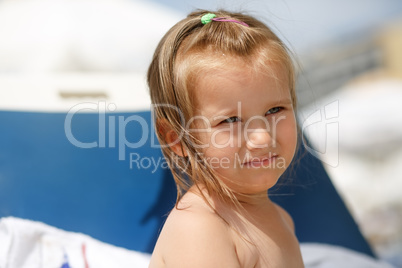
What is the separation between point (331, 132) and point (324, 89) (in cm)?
129

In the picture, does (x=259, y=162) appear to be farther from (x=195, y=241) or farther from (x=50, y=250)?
(x=50, y=250)

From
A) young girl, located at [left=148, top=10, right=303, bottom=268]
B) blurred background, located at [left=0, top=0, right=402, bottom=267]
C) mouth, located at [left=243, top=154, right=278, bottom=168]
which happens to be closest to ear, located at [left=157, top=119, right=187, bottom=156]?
young girl, located at [left=148, top=10, right=303, bottom=268]

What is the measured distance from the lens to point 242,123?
678 millimetres

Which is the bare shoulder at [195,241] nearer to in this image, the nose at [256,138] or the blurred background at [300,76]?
the nose at [256,138]

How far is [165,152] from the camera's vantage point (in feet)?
2.66

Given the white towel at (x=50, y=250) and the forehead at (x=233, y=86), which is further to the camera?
the white towel at (x=50, y=250)

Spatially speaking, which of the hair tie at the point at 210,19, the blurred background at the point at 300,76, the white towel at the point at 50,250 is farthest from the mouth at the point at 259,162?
the blurred background at the point at 300,76

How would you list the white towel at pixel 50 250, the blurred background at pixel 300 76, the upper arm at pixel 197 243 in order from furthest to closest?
the blurred background at pixel 300 76 → the white towel at pixel 50 250 → the upper arm at pixel 197 243

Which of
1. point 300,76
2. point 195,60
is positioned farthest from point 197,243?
point 300,76

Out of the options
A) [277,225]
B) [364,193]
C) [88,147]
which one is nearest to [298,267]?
[277,225]

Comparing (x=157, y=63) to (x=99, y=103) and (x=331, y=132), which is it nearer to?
(x=99, y=103)

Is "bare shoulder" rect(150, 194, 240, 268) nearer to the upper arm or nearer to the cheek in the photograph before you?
the upper arm

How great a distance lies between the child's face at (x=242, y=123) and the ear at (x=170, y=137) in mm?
52

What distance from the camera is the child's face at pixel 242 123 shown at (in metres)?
0.67
